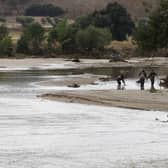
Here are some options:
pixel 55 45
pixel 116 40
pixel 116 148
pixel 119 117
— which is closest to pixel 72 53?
pixel 55 45

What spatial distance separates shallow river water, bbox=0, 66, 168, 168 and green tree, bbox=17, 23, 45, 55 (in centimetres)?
9978

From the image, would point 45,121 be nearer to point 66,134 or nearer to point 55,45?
point 66,134

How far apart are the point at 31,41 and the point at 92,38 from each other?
569 inches

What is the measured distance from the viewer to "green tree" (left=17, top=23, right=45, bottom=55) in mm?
142875

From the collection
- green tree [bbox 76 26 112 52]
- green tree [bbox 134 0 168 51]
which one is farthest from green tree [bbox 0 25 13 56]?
green tree [bbox 134 0 168 51]

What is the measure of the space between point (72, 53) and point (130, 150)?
117 metres

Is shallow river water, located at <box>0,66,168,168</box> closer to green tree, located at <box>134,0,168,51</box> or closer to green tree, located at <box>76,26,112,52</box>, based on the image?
green tree, located at <box>134,0,168,51</box>

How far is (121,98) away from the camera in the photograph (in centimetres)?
4356

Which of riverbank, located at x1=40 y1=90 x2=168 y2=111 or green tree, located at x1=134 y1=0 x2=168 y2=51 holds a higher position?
green tree, located at x1=134 y1=0 x2=168 y2=51

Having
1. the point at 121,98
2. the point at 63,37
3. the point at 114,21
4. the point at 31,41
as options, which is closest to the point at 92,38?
the point at 63,37

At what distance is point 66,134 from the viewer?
2983 cm

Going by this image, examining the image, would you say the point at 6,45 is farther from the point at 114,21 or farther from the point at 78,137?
the point at 78,137

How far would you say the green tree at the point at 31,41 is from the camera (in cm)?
14288

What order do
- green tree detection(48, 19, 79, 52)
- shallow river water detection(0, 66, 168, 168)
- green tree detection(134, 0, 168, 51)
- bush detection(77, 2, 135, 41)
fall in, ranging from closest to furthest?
shallow river water detection(0, 66, 168, 168) → green tree detection(134, 0, 168, 51) → green tree detection(48, 19, 79, 52) → bush detection(77, 2, 135, 41)
